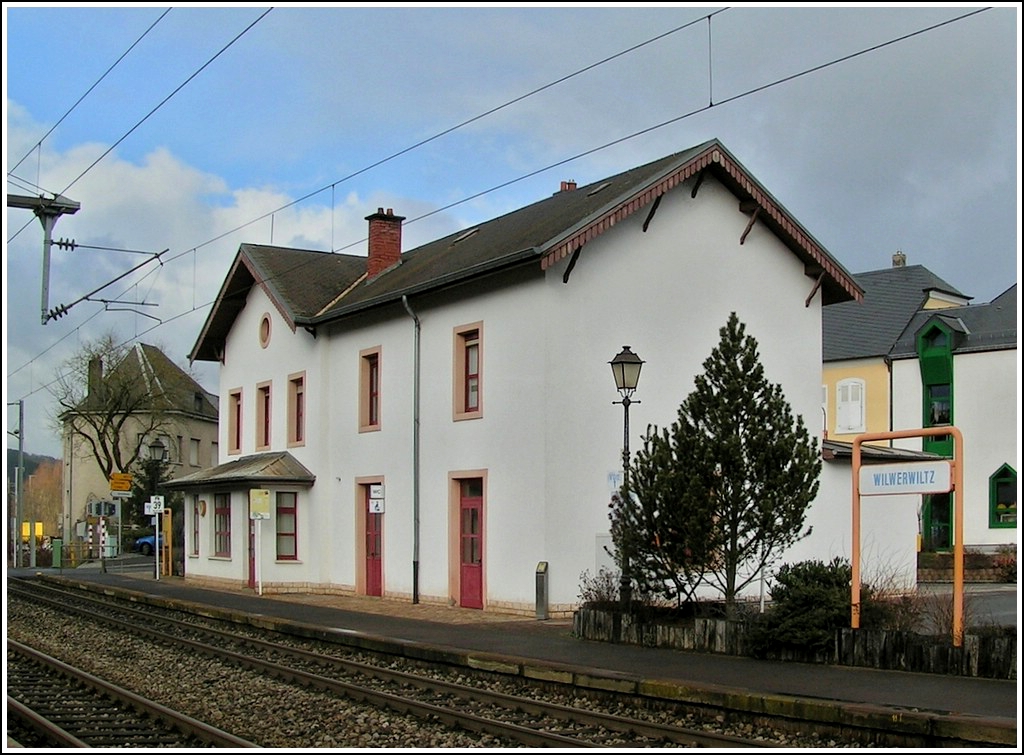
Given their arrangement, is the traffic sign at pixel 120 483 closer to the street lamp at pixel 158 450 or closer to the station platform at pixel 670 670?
the street lamp at pixel 158 450

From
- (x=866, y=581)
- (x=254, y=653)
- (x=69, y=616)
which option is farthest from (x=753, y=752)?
(x=69, y=616)

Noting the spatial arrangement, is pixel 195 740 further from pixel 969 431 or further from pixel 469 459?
pixel 969 431

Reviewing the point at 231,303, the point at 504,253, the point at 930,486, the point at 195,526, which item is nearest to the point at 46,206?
the point at 504,253

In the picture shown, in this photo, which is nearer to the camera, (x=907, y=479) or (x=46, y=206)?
(x=907, y=479)

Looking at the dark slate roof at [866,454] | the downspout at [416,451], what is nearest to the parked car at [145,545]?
the downspout at [416,451]

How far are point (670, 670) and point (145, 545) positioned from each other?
168 ft

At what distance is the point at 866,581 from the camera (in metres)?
16.4

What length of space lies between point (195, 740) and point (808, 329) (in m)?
18.5

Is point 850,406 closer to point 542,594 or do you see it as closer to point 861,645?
point 542,594

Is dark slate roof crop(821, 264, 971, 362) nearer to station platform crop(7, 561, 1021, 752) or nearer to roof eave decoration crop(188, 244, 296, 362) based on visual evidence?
roof eave decoration crop(188, 244, 296, 362)

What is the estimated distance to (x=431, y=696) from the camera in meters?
13.8

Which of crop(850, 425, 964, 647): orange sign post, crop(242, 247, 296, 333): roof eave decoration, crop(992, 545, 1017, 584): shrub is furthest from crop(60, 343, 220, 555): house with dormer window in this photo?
crop(850, 425, 964, 647): orange sign post

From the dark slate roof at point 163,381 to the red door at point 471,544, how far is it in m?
39.0

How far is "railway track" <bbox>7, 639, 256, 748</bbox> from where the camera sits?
1131 cm
